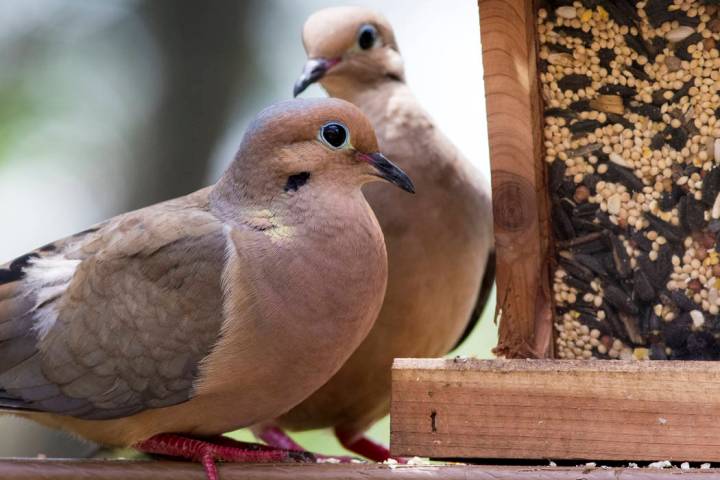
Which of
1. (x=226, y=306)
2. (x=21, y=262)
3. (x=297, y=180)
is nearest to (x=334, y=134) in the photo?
(x=297, y=180)

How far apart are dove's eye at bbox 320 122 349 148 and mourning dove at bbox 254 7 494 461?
0.94 m

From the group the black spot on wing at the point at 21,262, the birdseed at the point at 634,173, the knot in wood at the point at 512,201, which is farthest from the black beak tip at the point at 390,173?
the black spot on wing at the point at 21,262

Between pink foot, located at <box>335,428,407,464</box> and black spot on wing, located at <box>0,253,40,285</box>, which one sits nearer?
black spot on wing, located at <box>0,253,40,285</box>

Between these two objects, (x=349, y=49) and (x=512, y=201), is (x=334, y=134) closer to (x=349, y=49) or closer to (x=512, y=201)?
(x=512, y=201)

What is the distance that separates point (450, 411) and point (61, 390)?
46.5 inches

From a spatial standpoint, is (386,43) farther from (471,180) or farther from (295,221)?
(295,221)

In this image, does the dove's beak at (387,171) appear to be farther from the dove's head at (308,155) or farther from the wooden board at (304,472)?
the wooden board at (304,472)

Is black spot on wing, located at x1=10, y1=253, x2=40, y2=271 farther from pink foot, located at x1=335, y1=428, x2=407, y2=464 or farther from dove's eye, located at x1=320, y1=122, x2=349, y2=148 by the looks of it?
pink foot, located at x1=335, y1=428, x2=407, y2=464

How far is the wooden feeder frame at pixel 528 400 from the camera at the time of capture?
326cm

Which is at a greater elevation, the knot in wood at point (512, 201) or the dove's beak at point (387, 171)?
the dove's beak at point (387, 171)

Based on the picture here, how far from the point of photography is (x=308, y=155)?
3.73 m

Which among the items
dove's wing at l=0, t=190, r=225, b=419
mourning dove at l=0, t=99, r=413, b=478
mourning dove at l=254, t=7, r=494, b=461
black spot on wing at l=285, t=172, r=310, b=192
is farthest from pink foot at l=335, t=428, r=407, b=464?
black spot on wing at l=285, t=172, r=310, b=192

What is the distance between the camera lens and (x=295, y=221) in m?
3.69

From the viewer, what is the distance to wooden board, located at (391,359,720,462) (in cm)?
325
